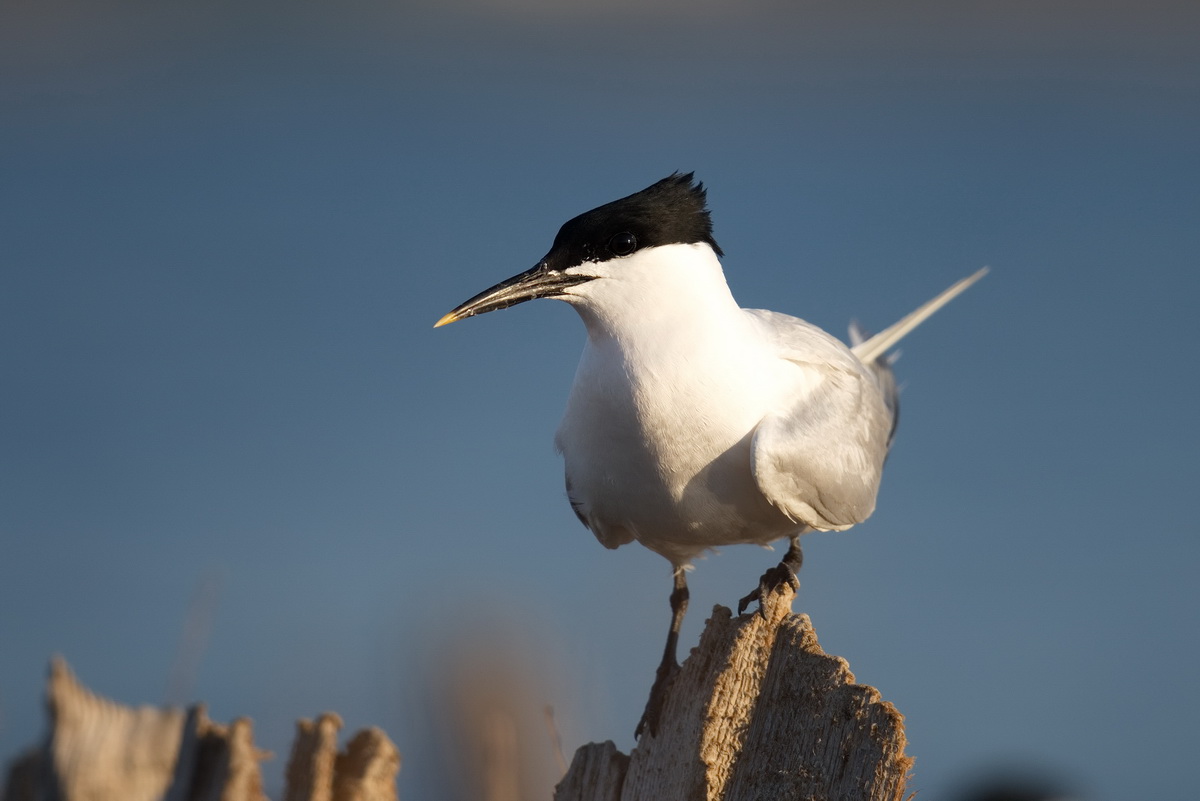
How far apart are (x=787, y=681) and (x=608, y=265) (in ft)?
5.95

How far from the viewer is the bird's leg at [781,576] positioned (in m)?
5.09

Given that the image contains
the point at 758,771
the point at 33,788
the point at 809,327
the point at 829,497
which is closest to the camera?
the point at 33,788

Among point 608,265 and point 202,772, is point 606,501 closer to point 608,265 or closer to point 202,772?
point 608,265

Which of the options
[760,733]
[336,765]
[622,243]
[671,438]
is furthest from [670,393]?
[336,765]

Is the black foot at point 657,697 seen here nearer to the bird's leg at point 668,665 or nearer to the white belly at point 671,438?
the bird's leg at point 668,665

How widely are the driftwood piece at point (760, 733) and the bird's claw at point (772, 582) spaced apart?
0.34 meters

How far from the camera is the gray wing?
4.98 m

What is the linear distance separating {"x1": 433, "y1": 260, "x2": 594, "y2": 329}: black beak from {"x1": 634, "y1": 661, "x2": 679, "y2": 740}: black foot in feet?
5.73

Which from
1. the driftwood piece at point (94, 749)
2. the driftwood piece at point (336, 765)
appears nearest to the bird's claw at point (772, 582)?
the driftwood piece at point (336, 765)

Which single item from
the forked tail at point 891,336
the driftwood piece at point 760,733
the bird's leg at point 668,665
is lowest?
the driftwood piece at point 760,733

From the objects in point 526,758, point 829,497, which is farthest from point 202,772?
point 526,758

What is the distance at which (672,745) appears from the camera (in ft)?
14.5

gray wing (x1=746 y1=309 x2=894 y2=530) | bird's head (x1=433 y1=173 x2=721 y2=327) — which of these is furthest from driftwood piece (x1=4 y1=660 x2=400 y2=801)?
gray wing (x1=746 y1=309 x2=894 y2=530)

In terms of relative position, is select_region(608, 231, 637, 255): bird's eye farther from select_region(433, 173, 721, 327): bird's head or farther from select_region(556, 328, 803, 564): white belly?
select_region(556, 328, 803, 564): white belly
